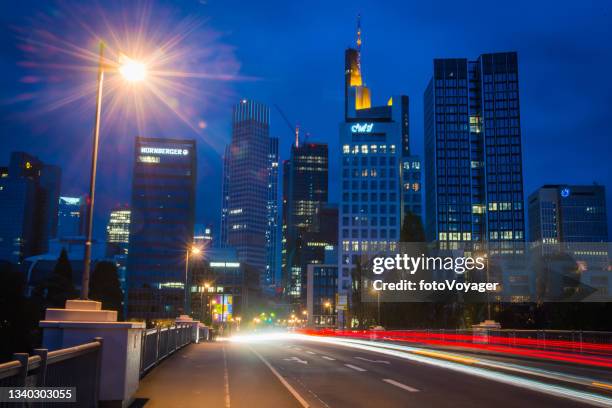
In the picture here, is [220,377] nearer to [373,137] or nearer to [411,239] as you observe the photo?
[411,239]

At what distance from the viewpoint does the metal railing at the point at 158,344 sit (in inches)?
722

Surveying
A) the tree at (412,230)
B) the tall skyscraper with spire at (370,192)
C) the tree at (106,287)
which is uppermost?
the tall skyscraper with spire at (370,192)

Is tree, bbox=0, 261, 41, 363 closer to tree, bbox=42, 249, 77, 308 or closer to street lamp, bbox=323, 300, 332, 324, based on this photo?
tree, bbox=42, 249, 77, 308

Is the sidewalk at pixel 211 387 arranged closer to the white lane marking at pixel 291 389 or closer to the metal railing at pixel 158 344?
the white lane marking at pixel 291 389

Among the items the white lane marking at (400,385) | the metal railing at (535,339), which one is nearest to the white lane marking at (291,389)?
the white lane marking at (400,385)

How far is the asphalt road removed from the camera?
13562 mm

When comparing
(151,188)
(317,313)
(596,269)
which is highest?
(151,188)

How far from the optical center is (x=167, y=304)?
18012 centimetres

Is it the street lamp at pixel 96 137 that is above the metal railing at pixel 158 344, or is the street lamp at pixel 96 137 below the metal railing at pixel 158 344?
above

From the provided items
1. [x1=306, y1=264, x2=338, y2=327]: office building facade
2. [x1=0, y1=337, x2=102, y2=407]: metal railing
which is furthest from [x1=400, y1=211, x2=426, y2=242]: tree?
[x1=306, y1=264, x2=338, y2=327]: office building facade

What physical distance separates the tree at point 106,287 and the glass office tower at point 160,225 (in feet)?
247

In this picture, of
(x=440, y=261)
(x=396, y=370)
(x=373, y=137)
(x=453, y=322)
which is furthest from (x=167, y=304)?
(x=396, y=370)

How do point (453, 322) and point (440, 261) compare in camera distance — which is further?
point (440, 261)

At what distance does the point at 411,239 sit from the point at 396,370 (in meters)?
60.1
